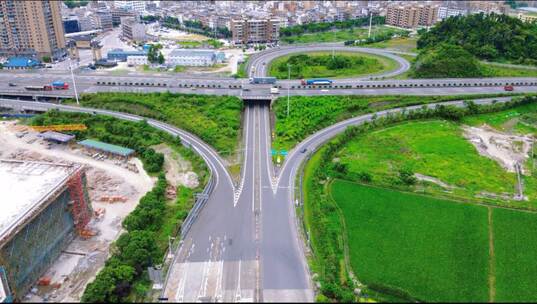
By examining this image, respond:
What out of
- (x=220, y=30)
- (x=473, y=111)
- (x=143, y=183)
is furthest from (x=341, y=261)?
(x=220, y=30)

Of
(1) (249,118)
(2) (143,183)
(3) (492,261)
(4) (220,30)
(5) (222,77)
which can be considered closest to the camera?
(3) (492,261)

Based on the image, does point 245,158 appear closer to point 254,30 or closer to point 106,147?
point 106,147

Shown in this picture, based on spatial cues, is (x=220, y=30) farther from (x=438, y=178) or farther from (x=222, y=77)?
(x=438, y=178)

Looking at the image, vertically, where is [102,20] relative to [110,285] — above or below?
above

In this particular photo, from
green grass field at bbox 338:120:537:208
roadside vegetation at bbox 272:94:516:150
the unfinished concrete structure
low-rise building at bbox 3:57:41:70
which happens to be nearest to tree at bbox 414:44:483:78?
roadside vegetation at bbox 272:94:516:150

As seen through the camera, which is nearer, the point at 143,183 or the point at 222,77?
the point at 143,183

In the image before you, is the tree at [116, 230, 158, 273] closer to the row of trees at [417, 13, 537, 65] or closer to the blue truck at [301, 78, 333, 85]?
the blue truck at [301, 78, 333, 85]

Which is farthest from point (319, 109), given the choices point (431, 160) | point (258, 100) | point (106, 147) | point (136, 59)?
point (136, 59)
